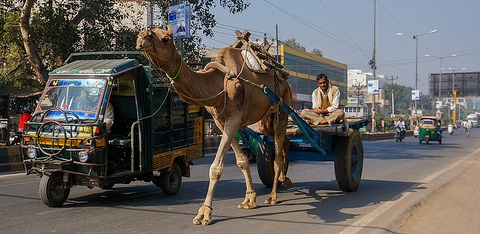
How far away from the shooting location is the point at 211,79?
7.66m

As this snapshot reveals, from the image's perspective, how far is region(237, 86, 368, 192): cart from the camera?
9.87 meters

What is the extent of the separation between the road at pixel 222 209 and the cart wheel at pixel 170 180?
0.19 meters

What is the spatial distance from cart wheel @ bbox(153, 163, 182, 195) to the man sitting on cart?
2842 millimetres

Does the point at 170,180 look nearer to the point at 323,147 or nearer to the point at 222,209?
the point at 222,209

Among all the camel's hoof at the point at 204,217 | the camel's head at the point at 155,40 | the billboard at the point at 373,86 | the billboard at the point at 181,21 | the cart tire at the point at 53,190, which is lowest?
the camel's hoof at the point at 204,217

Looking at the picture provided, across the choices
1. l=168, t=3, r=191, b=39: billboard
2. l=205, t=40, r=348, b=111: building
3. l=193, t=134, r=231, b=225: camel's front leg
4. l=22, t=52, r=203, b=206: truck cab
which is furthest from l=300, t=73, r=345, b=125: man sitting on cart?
l=205, t=40, r=348, b=111: building

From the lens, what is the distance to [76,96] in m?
8.77

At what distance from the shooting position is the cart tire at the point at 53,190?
8.25 meters

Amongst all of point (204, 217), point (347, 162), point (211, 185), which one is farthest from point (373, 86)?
point (204, 217)

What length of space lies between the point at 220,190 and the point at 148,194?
153cm

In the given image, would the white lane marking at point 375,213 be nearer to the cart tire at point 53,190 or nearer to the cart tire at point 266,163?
the cart tire at point 266,163

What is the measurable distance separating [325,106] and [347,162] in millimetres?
1321

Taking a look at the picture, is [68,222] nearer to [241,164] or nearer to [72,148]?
[72,148]

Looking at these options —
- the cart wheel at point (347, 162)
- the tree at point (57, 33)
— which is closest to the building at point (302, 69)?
the tree at point (57, 33)
